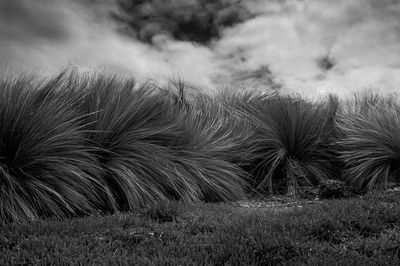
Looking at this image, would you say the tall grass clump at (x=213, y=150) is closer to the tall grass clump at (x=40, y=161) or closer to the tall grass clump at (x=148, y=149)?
the tall grass clump at (x=148, y=149)

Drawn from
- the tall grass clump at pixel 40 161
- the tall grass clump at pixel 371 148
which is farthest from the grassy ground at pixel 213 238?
the tall grass clump at pixel 371 148

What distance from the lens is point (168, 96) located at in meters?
7.71

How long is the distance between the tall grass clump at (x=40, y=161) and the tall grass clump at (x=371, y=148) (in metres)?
4.08

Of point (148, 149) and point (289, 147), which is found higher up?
point (148, 149)

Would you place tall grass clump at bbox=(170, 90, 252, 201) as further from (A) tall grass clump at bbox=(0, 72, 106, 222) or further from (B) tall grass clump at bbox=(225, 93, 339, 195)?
(A) tall grass clump at bbox=(0, 72, 106, 222)

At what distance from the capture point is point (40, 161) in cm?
526

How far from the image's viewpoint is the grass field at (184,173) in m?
3.99

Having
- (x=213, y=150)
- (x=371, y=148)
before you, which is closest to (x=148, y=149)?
(x=213, y=150)

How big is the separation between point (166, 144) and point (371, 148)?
11.1 ft

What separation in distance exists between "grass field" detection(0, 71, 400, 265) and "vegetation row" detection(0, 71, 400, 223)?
0.06 ft

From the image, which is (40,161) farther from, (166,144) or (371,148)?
(371,148)

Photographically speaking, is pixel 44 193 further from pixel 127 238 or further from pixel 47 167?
pixel 127 238

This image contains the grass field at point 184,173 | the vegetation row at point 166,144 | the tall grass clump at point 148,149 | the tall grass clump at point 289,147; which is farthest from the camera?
the tall grass clump at point 289,147

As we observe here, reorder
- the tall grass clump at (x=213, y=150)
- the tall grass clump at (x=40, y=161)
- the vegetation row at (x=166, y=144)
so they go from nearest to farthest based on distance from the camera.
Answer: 1. the tall grass clump at (x=40, y=161)
2. the vegetation row at (x=166, y=144)
3. the tall grass clump at (x=213, y=150)
